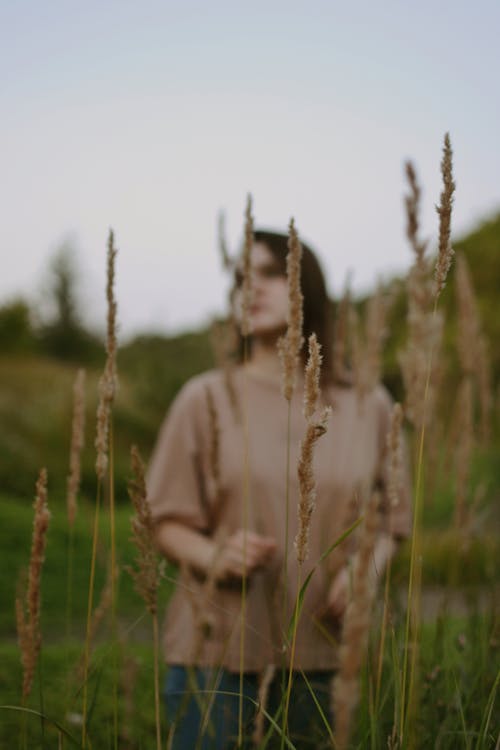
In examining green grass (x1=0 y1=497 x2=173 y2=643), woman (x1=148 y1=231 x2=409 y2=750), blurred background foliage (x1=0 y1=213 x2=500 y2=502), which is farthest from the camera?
blurred background foliage (x1=0 y1=213 x2=500 y2=502)

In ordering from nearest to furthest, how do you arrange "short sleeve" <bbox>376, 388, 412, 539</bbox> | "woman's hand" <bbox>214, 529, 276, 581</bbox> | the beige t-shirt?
"woman's hand" <bbox>214, 529, 276, 581</bbox> < the beige t-shirt < "short sleeve" <bbox>376, 388, 412, 539</bbox>

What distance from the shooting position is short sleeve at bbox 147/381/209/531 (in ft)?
7.43

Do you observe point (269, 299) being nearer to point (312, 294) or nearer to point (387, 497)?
point (312, 294)

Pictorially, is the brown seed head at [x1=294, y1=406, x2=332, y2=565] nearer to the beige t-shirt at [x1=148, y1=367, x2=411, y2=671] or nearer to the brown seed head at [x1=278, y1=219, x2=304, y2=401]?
the brown seed head at [x1=278, y1=219, x2=304, y2=401]

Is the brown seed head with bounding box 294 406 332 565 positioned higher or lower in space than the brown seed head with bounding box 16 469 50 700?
higher

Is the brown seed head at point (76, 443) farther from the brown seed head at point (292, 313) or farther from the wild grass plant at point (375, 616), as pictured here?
the brown seed head at point (292, 313)

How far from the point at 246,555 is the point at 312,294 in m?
1.17

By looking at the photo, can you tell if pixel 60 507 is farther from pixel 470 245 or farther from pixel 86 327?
pixel 86 327

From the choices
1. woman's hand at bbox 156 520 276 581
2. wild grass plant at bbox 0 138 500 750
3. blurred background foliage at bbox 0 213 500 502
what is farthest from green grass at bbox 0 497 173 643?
woman's hand at bbox 156 520 276 581

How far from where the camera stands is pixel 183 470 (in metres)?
2.29

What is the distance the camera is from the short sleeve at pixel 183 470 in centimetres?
226

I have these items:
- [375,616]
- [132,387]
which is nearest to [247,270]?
[375,616]

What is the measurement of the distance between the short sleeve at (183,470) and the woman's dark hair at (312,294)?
44 centimetres

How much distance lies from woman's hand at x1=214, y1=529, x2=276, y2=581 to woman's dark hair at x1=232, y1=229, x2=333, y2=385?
853 millimetres
